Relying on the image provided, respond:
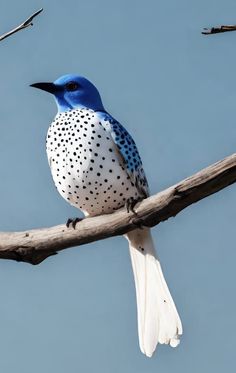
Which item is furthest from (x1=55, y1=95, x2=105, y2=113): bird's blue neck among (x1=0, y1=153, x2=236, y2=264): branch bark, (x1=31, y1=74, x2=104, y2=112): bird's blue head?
(x1=0, y1=153, x2=236, y2=264): branch bark

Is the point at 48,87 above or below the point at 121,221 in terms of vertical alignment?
above

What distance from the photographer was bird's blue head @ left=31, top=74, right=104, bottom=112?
7422mm

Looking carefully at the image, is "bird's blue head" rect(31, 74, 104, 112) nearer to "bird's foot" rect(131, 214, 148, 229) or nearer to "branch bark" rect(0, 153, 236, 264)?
"branch bark" rect(0, 153, 236, 264)

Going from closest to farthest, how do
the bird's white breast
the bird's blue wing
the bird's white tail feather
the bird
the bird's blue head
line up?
the bird's white tail feather, the bird, the bird's white breast, the bird's blue wing, the bird's blue head

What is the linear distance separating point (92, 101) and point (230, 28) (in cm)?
383

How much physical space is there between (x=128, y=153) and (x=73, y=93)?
2.71 ft

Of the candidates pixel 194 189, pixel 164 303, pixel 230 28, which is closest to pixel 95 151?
pixel 164 303

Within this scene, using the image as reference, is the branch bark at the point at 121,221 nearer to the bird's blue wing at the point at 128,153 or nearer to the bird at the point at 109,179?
the bird at the point at 109,179

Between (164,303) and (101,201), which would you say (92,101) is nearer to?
(101,201)

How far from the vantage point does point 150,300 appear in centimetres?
666

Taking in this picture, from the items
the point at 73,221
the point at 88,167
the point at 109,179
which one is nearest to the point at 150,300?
the point at 109,179

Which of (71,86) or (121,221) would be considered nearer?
(121,221)

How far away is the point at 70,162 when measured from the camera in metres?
6.75

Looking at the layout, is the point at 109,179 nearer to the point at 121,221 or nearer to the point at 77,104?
the point at 77,104
